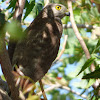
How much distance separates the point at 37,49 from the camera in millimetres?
3447

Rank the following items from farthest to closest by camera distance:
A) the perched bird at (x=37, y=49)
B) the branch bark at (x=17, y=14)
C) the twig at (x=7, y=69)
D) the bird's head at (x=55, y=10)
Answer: the bird's head at (x=55, y=10)
the perched bird at (x=37, y=49)
the branch bark at (x=17, y=14)
the twig at (x=7, y=69)

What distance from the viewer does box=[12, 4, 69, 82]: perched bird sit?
3432 millimetres

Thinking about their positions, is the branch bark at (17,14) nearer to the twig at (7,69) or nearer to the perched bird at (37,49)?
the perched bird at (37,49)

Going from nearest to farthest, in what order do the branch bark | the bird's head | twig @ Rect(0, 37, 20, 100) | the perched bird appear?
twig @ Rect(0, 37, 20, 100) → the branch bark → the perched bird → the bird's head

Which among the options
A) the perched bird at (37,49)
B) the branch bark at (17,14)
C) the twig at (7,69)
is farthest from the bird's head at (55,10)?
the twig at (7,69)

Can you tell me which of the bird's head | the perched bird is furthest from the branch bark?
the bird's head

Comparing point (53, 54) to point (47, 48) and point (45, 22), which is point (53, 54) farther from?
point (45, 22)

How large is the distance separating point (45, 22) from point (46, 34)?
0.32 meters

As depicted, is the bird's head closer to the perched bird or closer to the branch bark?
the perched bird

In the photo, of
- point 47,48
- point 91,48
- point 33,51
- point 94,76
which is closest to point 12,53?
point 33,51

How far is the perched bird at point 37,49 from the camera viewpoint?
11.3 ft

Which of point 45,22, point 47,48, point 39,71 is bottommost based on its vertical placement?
point 39,71

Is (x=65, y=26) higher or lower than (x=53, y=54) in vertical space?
lower

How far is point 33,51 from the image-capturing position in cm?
345
